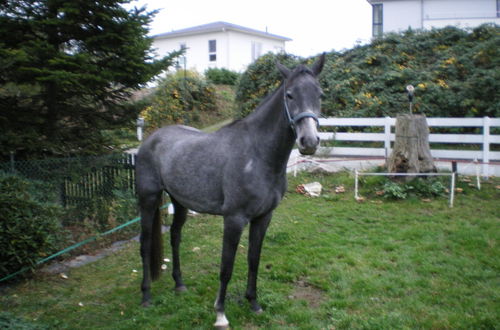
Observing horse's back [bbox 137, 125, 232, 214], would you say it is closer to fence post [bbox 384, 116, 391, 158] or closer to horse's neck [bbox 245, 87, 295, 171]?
horse's neck [bbox 245, 87, 295, 171]

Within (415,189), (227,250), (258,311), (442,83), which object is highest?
(442,83)

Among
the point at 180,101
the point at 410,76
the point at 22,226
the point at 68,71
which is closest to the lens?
the point at 22,226

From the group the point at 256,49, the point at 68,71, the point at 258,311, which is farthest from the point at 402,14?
the point at 258,311

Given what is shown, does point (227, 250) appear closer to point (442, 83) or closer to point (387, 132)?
point (387, 132)

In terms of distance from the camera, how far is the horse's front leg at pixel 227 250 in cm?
327

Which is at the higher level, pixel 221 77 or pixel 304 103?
pixel 221 77

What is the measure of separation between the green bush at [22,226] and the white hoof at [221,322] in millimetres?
2228

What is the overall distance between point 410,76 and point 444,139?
3.36m

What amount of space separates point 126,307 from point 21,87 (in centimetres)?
297

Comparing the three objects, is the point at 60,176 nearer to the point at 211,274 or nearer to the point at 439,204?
the point at 211,274

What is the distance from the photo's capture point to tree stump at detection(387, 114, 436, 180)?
7.62 meters

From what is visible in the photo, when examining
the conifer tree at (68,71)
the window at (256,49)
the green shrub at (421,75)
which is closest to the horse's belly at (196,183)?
the conifer tree at (68,71)

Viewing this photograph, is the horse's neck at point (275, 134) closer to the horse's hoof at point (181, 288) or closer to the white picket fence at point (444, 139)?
the horse's hoof at point (181, 288)

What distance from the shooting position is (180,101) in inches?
671
